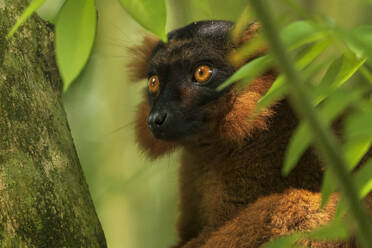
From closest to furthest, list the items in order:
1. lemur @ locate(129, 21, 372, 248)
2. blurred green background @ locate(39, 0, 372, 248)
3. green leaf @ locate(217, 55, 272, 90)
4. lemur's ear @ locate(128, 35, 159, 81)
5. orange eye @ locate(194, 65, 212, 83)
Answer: green leaf @ locate(217, 55, 272, 90) → lemur @ locate(129, 21, 372, 248) → orange eye @ locate(194, 65, 212, 83) → lemur's ear @ locate(128, 35, 159, 81) → blurred green background @ locate(39, 0, 372, 248)

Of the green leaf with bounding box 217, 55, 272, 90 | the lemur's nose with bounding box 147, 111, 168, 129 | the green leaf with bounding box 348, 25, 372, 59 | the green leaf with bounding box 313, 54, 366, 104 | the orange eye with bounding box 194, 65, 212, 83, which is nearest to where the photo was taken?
the green leaf with bounding box 348, 25, 372, 59

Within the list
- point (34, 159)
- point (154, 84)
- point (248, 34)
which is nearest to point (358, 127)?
point (34, 159)

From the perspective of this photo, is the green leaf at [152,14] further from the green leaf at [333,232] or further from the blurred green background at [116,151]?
the blurred green background at [116,151]

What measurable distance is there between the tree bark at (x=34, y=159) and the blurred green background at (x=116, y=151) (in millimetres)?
3037

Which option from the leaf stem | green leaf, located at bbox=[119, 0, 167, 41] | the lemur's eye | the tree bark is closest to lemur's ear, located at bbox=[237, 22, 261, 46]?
the lemur's eye

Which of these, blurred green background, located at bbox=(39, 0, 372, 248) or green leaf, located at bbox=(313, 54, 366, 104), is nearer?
green leaf, located at bbox=(313, 54, 366, 104)

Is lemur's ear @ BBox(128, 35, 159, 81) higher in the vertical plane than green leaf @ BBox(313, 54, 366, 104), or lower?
lower

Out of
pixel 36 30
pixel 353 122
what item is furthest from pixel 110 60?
pixel 353 122

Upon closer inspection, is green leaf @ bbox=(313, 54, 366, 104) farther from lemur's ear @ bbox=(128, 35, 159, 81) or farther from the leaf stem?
lemur's ear @ bbox=(128, 35, 159, 81)

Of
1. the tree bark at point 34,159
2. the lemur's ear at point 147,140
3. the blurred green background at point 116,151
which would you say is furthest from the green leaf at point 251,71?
the blurred green background at point 116,151

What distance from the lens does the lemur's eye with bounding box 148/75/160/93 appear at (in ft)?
10.5

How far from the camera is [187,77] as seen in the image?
300 cm

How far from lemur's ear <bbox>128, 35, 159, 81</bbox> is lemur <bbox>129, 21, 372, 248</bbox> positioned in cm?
40

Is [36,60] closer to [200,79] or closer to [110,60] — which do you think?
[200,79]
